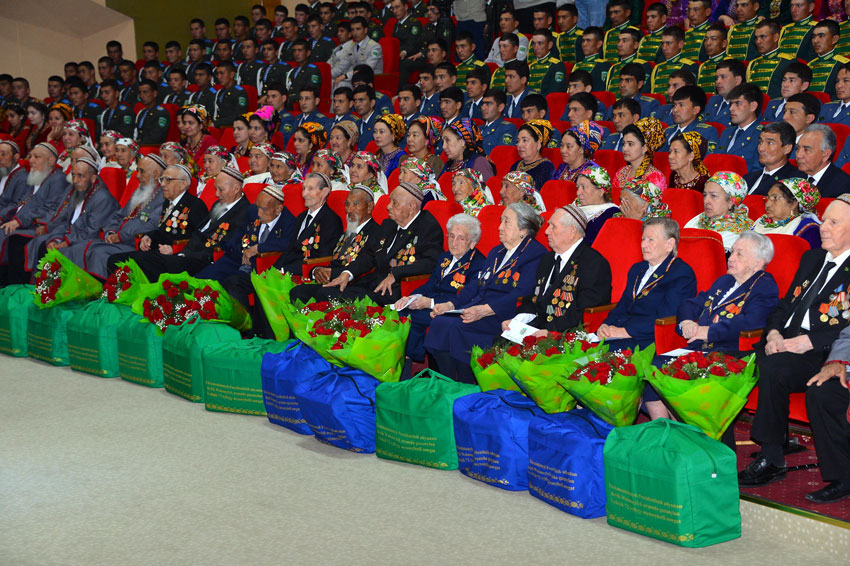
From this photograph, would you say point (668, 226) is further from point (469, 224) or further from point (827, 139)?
point (827, 139)

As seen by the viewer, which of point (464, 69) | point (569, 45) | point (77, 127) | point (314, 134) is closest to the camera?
point (314, 134)

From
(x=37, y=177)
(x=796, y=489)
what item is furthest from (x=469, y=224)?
(x=37, y=177)

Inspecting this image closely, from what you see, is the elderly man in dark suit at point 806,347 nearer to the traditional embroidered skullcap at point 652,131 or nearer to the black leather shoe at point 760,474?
the black leather shoe at point 760,474

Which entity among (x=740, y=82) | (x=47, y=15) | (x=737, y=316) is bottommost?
(x=737, y=316)

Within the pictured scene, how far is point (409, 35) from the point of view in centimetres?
948

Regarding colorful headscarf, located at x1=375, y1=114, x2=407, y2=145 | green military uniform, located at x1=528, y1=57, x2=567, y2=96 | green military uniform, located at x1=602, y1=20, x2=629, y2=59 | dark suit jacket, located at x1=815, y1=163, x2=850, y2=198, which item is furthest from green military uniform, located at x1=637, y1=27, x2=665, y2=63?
dark suit jacket, located at x1=815, y1=163, x2=850, y2=198

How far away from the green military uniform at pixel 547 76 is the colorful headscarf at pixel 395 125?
1481 millimetres

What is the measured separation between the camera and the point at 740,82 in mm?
6152

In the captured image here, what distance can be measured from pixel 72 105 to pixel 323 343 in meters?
8.73

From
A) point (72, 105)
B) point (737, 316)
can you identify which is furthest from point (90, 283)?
point (72, 105)

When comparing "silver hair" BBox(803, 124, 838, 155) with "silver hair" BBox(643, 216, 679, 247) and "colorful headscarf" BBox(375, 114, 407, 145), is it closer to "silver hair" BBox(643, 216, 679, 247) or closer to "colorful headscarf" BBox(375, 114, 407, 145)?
"silver hair" BBox(643, 216, 679, 247)

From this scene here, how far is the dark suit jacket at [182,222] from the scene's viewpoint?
6.08m

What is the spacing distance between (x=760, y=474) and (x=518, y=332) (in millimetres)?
1118

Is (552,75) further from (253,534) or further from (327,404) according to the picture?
(253,534)
